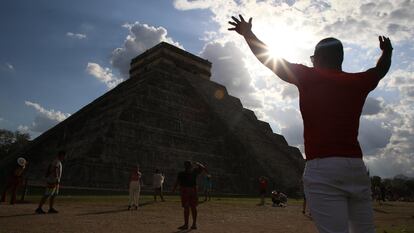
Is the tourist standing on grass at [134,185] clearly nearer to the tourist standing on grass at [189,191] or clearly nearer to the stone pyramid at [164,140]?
the tourist standing on grass at [189,191]

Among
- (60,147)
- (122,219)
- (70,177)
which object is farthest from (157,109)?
(122,219)

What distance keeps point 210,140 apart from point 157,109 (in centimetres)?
431

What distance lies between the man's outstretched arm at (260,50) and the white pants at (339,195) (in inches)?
30.7

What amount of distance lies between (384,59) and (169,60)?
3678 centimetres

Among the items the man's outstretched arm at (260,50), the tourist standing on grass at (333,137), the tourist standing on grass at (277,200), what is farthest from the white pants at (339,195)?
the tourist standing on grass at (277,200)

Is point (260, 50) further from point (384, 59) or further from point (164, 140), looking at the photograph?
point (164, 140)

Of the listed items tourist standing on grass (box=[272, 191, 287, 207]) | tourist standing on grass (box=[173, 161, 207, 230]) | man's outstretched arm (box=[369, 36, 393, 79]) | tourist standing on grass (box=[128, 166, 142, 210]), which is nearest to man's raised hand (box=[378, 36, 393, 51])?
man's outstretched arm (box=[369, 36, 393, 79])

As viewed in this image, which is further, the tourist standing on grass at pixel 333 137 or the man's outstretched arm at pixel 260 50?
the man's outstretched arm at pixel 260 50

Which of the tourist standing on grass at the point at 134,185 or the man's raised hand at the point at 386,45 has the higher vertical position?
the man's raised hand at the point at 386,45

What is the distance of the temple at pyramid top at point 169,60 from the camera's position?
130 feet

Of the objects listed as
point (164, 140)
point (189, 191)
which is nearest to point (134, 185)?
point (189, 191)

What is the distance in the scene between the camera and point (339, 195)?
285 cm

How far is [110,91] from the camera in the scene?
35.1m

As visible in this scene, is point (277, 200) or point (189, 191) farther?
point (277, 200)
